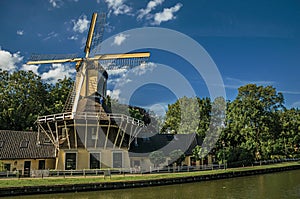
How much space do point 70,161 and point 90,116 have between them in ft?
12.7

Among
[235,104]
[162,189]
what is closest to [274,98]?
[235,104]

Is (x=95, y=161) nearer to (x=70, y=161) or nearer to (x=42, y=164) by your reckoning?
(x=70, y=161)

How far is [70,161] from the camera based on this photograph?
2195 centimetres

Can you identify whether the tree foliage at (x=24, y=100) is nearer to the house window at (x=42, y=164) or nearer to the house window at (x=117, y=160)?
the house window at (x=42, y=164)

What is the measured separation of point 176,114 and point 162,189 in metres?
24.7

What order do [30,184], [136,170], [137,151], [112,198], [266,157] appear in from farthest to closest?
[266,157]
[137,151]
[136,170]
[30,184]
[112,198]

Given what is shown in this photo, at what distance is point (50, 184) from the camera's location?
1552cm

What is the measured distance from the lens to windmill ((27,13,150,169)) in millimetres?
21688

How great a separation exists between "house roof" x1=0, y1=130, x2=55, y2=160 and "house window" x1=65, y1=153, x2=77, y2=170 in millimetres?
1390

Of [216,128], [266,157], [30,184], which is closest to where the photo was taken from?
[30,184]

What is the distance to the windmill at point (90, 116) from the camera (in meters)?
21.7

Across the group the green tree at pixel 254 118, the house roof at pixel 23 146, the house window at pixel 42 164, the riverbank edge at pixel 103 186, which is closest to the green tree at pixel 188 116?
the green tree at pixel 254 118

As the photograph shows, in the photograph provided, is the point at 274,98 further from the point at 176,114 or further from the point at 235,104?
the point at 176,114

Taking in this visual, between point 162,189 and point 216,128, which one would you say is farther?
point 216,128
